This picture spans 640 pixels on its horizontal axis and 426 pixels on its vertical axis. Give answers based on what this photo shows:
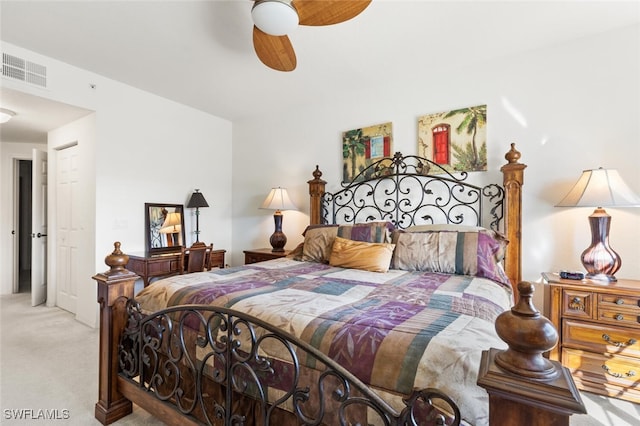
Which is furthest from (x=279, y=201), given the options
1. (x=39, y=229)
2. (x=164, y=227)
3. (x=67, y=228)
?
(x=39, y=229)

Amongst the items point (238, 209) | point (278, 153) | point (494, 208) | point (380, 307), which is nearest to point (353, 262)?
point (380, 307)

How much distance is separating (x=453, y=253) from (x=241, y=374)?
1713 mm

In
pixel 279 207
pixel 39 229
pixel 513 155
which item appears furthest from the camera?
pixel 39 229

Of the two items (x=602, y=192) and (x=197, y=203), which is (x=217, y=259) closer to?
(x=197, y=203)

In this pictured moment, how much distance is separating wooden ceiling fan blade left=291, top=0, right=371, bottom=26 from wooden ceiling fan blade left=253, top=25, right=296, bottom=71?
26cm

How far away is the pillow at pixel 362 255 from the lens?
237cm

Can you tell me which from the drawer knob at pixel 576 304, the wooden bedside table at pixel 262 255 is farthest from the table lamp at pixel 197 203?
the drawer knob at pixel 576 304

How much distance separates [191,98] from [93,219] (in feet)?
6.00

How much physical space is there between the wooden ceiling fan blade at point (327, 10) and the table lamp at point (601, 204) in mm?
2002

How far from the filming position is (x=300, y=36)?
2.52 m

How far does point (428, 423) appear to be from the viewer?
2.80 ft

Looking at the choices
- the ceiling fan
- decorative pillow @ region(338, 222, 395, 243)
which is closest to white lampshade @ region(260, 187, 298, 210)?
decorative pillow @ region(338, 222, 395, 243)

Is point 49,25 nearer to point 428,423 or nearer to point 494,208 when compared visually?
point 428,423

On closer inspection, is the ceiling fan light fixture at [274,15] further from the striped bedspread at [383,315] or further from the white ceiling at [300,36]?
the striped bedspread at [383,315]
